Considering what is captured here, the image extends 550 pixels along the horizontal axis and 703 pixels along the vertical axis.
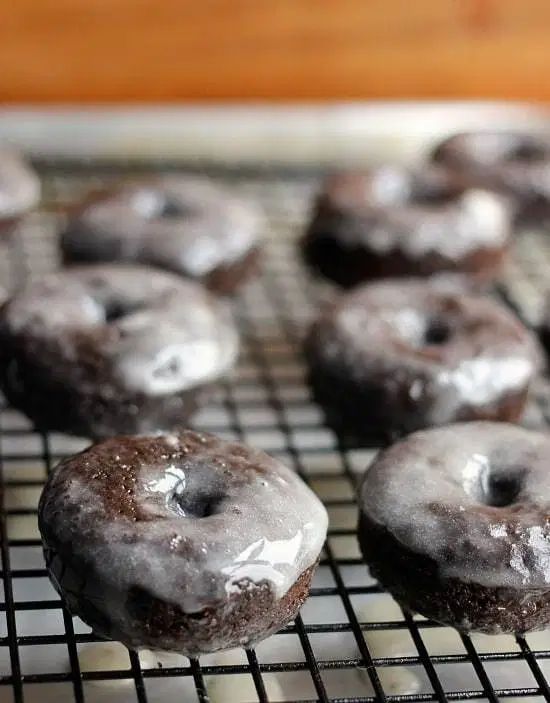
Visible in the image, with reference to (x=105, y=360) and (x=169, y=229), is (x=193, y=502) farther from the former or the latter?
(x=169, y=229)

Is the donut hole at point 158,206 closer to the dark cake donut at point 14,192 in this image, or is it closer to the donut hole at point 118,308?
the dark cake donut at point 14,192

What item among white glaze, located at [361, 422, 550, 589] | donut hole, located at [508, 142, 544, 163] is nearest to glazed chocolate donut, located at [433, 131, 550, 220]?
donut hole, located at [508, 142, 544, 163]

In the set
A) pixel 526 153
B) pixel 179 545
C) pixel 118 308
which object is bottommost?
pixel 526 153

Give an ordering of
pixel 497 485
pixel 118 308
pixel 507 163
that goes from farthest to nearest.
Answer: pixel 507 163
pixel 118 308
pixel 497 485

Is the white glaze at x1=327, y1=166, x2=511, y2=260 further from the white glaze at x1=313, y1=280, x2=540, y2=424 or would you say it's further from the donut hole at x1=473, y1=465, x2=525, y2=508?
the donut hole at x1=473, y1=465, x2=525, y2=508

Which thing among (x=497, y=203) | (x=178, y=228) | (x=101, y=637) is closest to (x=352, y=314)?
(x=178, y=228)

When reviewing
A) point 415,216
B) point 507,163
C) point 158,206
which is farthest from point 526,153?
point 158,206

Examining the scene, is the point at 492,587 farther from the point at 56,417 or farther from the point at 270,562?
the point at 56,417

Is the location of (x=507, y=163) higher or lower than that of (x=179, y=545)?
lower
